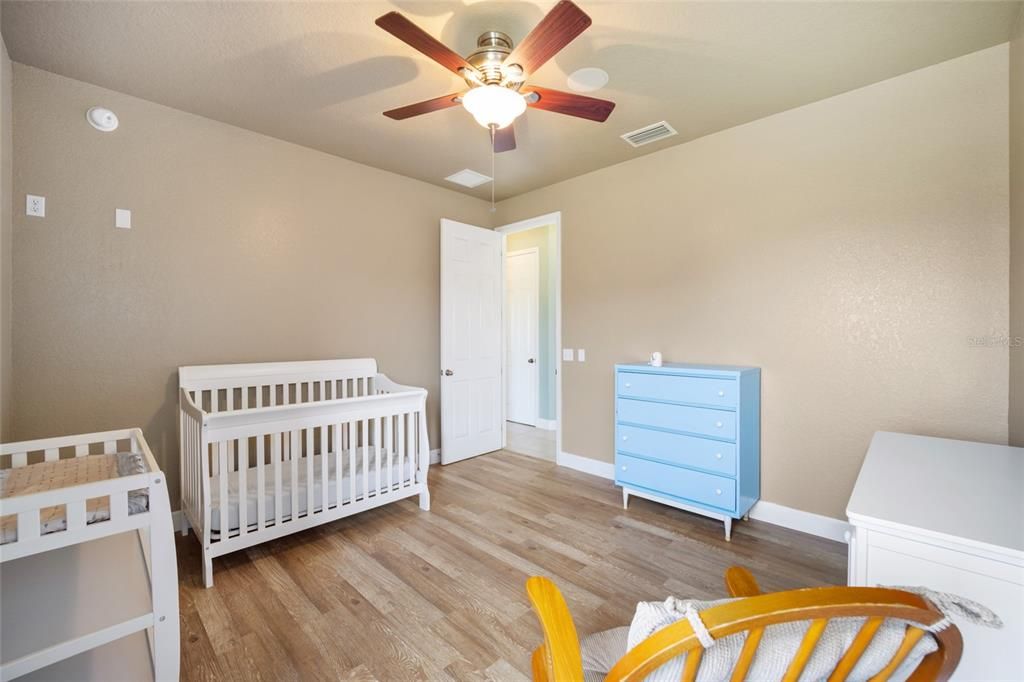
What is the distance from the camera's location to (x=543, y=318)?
538 centimetres

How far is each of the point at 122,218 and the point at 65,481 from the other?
1.74m

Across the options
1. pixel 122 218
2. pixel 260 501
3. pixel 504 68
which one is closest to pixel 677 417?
pixel 504 68

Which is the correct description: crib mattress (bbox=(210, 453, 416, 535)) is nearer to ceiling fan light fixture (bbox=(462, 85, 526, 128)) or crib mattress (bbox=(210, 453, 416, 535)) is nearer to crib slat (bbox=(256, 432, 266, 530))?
crib slat (bbox=(256, 432, 266, 530))

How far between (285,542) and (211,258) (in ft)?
6.07

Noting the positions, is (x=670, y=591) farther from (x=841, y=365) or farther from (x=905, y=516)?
(x=841, y=365)

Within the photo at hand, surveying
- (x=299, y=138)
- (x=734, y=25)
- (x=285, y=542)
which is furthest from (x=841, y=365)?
(x=299, y=138)

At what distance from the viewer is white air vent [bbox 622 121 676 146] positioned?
2758mm

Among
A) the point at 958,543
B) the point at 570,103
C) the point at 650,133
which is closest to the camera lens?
the point at 958,543

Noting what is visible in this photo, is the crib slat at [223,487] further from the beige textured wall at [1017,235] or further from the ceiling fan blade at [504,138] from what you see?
the beige textured wall at [1017,235]

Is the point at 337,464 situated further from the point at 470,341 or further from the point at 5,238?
the point at 5,238

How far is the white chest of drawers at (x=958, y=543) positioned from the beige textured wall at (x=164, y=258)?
325 centimetres

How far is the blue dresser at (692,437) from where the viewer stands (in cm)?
243

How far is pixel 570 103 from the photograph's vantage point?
187 cm

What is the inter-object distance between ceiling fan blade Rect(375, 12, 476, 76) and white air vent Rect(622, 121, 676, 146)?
5.15ft
